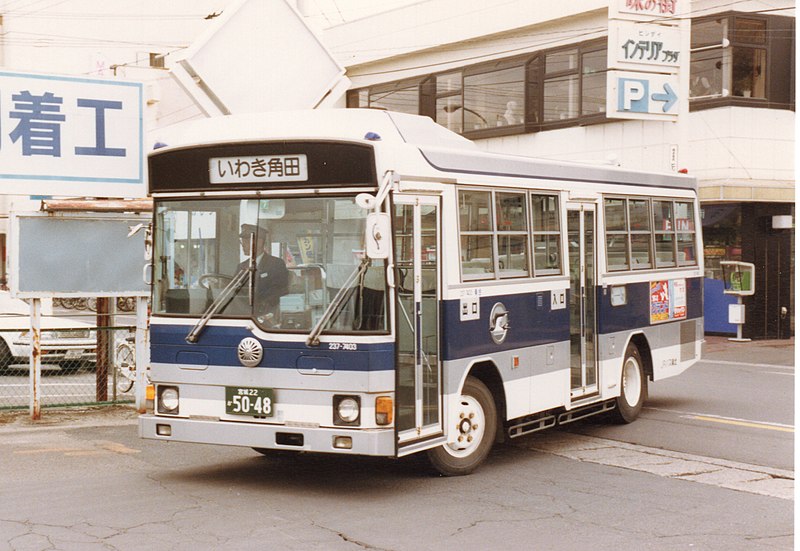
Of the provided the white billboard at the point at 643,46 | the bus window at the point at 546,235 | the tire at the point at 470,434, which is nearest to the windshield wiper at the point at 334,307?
the tire at the point at 470,434

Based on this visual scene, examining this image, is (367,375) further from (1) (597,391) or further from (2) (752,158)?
(2) (752,158)

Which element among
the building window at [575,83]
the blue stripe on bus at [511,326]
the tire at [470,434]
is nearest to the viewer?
the blue stripe on bus at [511,326]

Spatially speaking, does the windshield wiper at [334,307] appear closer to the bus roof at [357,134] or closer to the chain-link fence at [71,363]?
the bus roof at [357,134]

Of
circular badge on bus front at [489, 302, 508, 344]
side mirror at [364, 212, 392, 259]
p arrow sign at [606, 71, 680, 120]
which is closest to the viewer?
side mirror at [364, 212, 392, 259]

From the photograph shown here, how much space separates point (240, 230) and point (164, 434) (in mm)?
1803

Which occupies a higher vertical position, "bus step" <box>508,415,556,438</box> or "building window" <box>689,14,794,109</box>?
"building window" <box>689,14,794,109</box>

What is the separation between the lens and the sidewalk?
2091 cm

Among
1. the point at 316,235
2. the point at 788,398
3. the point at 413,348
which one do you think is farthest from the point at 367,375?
the point at 788,398

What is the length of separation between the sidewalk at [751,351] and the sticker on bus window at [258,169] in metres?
14.0

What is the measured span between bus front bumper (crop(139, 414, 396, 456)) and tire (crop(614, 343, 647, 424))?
15.8 ft

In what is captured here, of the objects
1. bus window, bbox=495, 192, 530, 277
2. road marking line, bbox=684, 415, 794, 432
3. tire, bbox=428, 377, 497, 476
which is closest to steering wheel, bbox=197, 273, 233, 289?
tire, bbox=428, 377, 497, 476

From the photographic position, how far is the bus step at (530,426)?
10531 millimetres

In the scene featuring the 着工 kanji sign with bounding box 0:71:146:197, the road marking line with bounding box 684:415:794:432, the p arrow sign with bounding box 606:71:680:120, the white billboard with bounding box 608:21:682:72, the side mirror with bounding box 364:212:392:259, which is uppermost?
the white billboard with bounding box 608:21:682:72

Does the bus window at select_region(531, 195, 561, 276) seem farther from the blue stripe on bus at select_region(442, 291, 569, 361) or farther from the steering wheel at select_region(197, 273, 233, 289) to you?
the steering wheel at select_region(197, 273, 233, 289)
